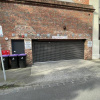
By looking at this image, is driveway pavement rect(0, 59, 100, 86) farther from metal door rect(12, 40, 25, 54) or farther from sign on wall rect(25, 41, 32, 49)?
sign on wall rect(25, 41, 32, 49)

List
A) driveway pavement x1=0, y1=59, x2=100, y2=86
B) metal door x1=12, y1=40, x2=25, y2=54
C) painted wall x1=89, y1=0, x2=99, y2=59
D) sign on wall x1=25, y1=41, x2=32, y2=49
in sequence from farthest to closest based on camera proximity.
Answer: painted wall x1=89, y1=0, x2=99, y2=59 < sign on wall x1=25, y1=41, x2=32, y2=49 < metal door x1=12, y1=40, x2=25, y2=54 < driveway pavement x1=0, y1=59, x2=100, y2=86

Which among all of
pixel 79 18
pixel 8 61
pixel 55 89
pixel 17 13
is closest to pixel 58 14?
pixel 79 18

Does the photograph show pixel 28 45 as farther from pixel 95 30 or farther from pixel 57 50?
pixel 95 30

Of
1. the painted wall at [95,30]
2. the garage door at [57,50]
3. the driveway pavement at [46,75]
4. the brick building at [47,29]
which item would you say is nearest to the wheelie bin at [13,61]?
the driveway pavement at [46,75]

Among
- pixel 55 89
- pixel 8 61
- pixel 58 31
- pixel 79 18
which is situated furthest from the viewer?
pixel 79 18

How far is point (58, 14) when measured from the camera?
7922 mm

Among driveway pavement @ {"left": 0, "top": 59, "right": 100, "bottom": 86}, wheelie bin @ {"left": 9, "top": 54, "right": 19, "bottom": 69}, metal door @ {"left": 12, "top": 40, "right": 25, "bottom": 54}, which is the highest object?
metal door @ {"left": 12, "top": 40, "right": 25, "bottom": 54}

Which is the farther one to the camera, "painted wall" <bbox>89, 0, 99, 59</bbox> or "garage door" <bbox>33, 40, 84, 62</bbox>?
"painted wall" <bbox>89, 0, 99, 59</bbox>

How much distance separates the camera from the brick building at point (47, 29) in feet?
22.5

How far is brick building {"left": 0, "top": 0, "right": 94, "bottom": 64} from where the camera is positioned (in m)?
6.86

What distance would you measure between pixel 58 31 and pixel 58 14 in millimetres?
1544

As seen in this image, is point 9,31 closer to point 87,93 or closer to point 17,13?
point 17,13

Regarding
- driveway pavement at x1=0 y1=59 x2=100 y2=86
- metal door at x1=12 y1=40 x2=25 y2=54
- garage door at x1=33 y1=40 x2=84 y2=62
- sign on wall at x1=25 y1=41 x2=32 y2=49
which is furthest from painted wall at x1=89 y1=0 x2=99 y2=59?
metal door at x1=12 y1=40 x2=25 y2=54

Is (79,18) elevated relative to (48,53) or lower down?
elevated
